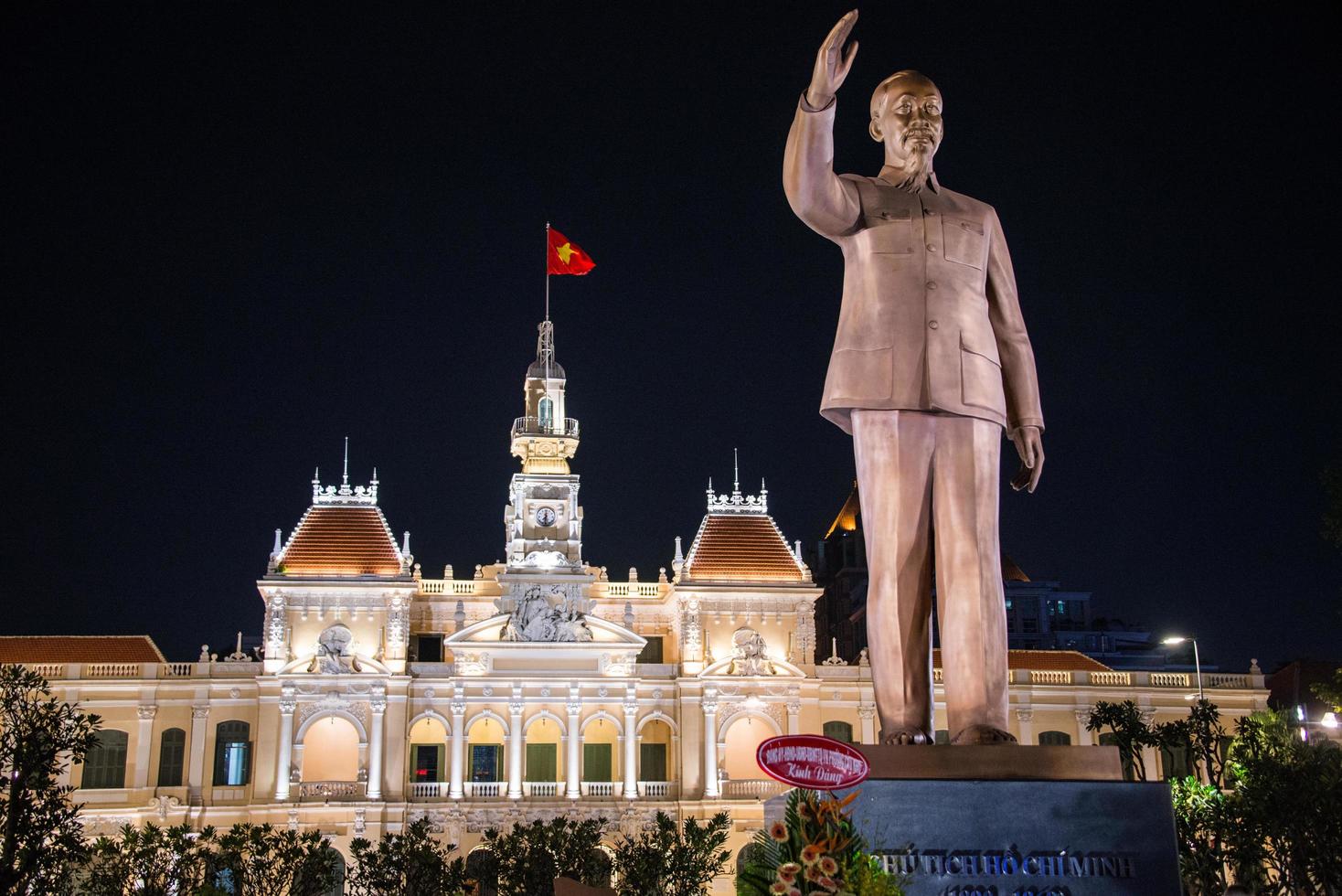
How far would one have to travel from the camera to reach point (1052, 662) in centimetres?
4828

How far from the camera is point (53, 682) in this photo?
4203 centimetres

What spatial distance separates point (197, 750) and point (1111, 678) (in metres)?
30.8

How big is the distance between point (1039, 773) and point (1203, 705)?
28863mm

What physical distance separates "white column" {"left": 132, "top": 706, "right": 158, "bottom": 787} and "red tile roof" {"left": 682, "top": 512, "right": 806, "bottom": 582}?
1814 cm

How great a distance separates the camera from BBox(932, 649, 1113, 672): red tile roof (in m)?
47.4

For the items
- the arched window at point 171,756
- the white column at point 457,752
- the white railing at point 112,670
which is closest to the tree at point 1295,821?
the white column at point 457,752

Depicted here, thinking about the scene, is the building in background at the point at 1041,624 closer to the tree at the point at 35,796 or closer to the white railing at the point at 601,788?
the white railing at the point at 601,788

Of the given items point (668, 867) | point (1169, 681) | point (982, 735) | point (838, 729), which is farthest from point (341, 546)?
point (982, 735)

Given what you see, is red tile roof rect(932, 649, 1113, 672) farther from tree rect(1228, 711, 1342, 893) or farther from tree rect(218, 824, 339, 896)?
tree rect(218, 824, 339, 896)

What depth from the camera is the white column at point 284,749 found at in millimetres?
41094

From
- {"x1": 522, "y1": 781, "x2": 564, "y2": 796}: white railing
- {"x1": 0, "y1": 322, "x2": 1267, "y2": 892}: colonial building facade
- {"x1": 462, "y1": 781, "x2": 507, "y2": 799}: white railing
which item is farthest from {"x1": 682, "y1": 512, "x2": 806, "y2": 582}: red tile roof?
{"x1": 462, "y1": 781, "x2": 507, "y2": 799}: white railing

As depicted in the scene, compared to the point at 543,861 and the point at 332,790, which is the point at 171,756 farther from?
the point at 543,861

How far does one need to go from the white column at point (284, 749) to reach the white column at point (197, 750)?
2758mm

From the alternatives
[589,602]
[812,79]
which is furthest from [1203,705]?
[812,79]
